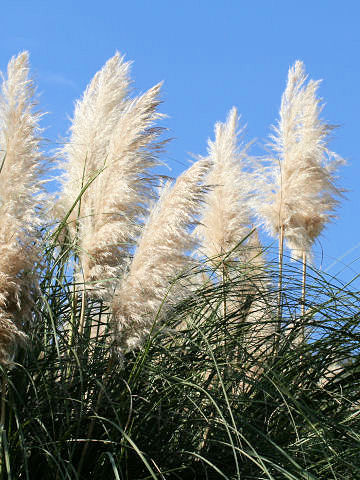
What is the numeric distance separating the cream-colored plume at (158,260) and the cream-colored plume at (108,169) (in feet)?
0.58

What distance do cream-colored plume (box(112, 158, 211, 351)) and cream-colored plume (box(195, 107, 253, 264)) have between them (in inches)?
68.2

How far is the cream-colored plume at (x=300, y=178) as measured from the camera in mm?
5770

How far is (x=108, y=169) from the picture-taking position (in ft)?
11.4

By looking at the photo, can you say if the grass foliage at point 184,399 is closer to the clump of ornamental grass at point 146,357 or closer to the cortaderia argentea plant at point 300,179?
the clump of ornamental grass at point 146,357

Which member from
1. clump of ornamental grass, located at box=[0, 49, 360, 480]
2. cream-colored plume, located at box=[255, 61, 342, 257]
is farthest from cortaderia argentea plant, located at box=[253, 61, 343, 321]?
clump of ornamental grass, located at box=[0, 49, 360, 480]

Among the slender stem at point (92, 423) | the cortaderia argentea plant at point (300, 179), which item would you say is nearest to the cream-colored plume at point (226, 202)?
the cortaderia argentea plant at point (300, 179)

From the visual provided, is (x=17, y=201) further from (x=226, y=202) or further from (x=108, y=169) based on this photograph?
(x=226, y=202)

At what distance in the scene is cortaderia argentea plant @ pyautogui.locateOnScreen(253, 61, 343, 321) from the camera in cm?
577

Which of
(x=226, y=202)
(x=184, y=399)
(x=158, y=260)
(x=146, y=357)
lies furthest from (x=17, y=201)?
(x=226, y=202)

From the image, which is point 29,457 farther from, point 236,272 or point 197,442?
point 236,272

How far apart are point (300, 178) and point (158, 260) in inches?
115

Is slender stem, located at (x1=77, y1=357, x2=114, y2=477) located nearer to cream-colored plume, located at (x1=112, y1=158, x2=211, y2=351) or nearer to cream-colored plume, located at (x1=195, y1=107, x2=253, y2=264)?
cream-colored plume, located at (x1=112, y1=158, x2=211, y2=351)

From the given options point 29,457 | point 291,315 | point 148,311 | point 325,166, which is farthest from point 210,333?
point 325,166

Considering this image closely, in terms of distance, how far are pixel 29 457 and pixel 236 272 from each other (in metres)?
1.82
